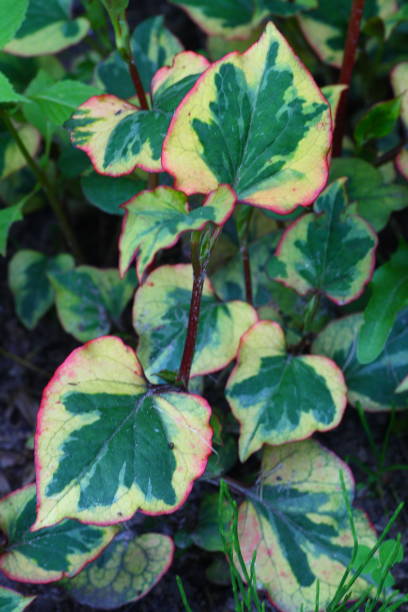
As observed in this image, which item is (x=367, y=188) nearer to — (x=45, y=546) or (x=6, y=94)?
(x=6, y=94)

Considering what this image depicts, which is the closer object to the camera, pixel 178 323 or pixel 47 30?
pixel 178 323

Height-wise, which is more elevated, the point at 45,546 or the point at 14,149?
the point at 14,149

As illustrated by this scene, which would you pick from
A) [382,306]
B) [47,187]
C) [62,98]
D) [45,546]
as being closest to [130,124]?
[62,98]

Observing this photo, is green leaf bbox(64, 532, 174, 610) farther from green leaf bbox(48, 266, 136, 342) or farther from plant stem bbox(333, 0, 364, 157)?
plant stem bbox(333, 0, 364, 157)

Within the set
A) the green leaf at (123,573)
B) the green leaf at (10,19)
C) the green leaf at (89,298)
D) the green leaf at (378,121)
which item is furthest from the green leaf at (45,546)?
the green leaf at (378,121)

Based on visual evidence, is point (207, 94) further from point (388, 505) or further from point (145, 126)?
point (388, 505)
